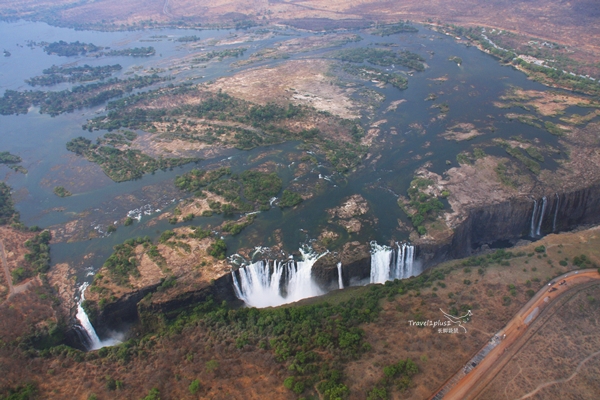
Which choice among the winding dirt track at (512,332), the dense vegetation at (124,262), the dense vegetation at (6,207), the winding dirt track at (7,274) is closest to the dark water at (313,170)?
the dense vegetation at (6,207)

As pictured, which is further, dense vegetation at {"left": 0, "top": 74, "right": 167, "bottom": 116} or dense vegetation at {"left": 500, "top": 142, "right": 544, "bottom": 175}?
dense vegetation at {"left": 0, "top": 74, "right": 167, "bottom": 116}

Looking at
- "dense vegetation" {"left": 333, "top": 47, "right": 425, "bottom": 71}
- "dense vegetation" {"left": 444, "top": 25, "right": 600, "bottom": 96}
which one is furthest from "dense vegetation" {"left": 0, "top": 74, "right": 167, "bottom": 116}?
"dense vegetation" {"left": 444, "top": 25, "right": 600, "bottom": 96}

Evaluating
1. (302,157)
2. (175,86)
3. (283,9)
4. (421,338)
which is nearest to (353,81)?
(302,157)

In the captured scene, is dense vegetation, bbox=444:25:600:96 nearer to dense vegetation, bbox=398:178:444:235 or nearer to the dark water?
the dark water

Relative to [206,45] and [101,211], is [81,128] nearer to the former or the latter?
[101,211]

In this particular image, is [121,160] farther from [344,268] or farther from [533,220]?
[533,220]

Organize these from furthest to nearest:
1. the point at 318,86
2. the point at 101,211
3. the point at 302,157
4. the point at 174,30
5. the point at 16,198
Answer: the point at 174,30 < the point at 318,86 < the point at 302,157 < the point at 16,198 < the point at 101,211
